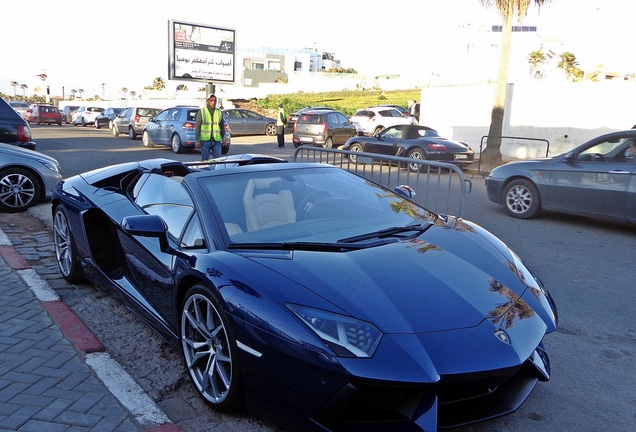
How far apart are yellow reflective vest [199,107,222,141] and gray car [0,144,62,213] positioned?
3998 mm

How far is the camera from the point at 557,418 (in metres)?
3.08

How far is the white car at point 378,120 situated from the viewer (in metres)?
25.7

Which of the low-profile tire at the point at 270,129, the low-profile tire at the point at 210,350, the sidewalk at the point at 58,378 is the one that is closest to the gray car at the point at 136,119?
the low-profile tire at the point at 270,129

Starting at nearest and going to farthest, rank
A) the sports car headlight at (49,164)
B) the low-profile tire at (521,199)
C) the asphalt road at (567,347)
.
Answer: the asphalt road at (567,347) → the sports car headlight at (49,164) → the low-profile tire at (521,199)

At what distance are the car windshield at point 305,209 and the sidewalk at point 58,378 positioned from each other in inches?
44.6

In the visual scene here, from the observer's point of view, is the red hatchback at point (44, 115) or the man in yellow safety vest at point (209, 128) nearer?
the man in yellow safety vest at point (209, 128)

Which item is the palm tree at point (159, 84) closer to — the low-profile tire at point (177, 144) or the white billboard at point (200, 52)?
the white billboard at point (200, 52)

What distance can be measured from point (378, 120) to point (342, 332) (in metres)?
23.9

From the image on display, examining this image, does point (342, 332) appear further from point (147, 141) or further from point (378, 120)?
point (378, 120)

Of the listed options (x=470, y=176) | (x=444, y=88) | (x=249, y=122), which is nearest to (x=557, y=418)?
(x=470, y=176)

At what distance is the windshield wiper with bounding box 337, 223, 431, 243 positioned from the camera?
11.5 feet

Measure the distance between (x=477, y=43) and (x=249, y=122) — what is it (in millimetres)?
48905

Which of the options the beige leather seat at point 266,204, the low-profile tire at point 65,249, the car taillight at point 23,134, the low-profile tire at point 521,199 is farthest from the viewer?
the car taillight at point 23,134

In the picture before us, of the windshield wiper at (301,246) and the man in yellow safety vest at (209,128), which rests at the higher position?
the man in yellow safety vest at (209,128)
